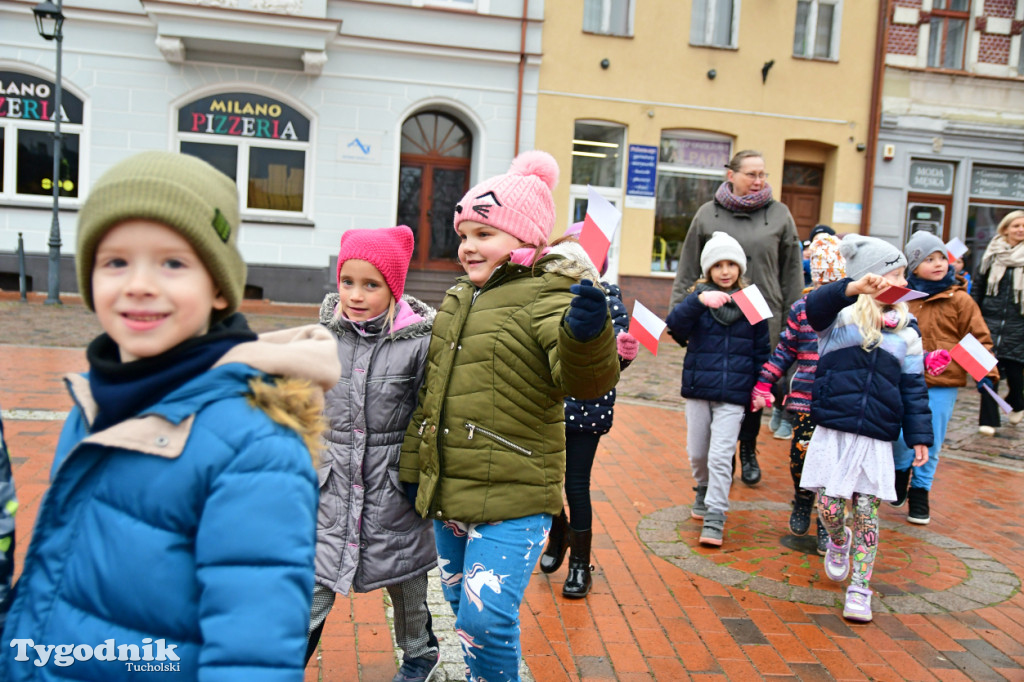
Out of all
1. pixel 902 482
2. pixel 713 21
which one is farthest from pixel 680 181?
pixel 902 482

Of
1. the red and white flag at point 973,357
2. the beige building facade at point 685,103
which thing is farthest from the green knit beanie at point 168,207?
the beige building facade at point 685,103

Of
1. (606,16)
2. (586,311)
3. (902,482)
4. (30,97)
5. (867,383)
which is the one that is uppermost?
(606,16)

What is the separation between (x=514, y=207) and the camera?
277 cm

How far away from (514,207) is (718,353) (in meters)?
2.59

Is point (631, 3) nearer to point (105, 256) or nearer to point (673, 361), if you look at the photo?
point (673, 361)

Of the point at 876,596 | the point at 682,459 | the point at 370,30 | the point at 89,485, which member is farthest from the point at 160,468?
the point at 370,30

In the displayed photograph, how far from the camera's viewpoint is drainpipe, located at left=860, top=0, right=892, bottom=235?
687 inches

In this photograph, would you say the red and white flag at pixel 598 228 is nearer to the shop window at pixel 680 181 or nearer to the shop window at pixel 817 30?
the shop window at pixel 680 181

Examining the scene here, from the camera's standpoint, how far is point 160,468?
1.45 m

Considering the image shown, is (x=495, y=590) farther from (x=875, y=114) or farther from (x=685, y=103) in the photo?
(x=875, y=114)

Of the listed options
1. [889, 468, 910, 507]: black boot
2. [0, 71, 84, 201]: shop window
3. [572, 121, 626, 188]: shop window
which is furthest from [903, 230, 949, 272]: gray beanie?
[0, 71, 84, 201]: shop window

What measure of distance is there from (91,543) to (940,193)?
1952cm

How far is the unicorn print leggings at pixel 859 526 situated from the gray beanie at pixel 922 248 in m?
2.01

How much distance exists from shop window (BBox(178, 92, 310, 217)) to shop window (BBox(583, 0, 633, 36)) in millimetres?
5717
